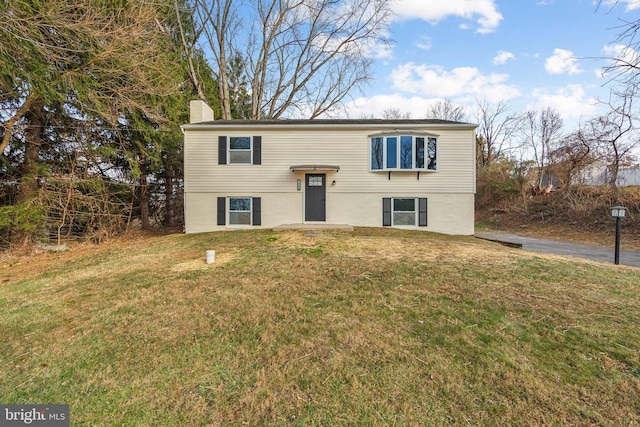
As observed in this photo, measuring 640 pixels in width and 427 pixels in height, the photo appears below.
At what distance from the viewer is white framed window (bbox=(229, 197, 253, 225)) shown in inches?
452

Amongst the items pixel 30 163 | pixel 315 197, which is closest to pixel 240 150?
pixel 315 197

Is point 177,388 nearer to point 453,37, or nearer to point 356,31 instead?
point 453,37

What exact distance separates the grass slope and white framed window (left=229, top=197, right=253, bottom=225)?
20.8ft

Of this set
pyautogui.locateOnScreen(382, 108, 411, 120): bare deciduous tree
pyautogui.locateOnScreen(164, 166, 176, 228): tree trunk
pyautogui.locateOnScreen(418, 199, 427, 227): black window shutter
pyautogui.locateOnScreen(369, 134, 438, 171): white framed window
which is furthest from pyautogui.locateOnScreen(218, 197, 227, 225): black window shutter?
pyautogui.locateOnScreen(382, 108, 411, 120): bare deciduous tree

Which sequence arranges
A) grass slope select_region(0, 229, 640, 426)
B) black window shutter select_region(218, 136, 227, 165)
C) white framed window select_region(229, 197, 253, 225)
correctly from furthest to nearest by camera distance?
white framed window select_region(229, 197, 253, 225) < black window shutter select_region(218, 136, 227, 165) < grass slope select_region(0, 229, 640, 426)

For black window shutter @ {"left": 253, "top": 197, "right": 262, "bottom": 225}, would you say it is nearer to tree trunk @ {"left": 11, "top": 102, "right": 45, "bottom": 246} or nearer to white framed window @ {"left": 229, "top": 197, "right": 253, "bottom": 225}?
white framed window @ {"left": 229, "top": 197, "right": 253, "bottom": 225}

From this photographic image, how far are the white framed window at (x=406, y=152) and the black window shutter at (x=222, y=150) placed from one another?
5982 millimetres

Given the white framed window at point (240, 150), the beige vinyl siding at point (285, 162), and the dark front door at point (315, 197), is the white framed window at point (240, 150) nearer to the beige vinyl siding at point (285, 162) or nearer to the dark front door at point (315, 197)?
the beige vinyl siding at point (285, 162)

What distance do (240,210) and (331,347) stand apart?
9488 mm

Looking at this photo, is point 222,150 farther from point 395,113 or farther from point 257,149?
point 395,113

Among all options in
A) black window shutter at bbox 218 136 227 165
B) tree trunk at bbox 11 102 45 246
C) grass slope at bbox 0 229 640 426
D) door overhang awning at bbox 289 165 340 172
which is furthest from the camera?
black window shutter at bbox 218 136 227 165

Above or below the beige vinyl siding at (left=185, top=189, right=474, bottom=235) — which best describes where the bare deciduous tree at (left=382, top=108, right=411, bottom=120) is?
above

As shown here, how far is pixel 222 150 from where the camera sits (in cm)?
1136

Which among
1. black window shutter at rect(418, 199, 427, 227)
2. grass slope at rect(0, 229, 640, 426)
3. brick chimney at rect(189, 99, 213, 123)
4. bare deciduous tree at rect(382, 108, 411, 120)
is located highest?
bare deciduous tree at rect(382, 108, 411, 120)
